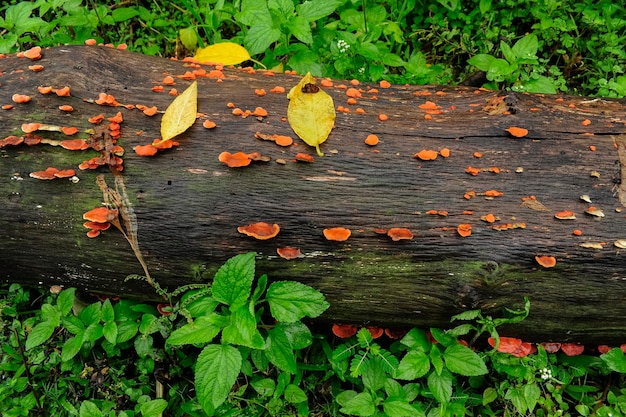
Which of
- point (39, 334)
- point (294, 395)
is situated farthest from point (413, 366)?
point (39, 334)

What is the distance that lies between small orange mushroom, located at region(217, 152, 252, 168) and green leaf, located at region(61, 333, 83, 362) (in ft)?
4.58

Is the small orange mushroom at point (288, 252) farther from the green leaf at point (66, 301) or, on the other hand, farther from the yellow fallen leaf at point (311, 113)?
the green leaf at point (66, 301)

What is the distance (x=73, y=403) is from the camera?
9.53ft

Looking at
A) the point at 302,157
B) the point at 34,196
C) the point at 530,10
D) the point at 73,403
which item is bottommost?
the point at 73,403

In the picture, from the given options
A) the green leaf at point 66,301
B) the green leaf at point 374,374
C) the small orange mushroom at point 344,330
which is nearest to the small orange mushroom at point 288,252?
the small orange mushroom at point 344,330

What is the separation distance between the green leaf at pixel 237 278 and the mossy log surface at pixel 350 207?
78mm

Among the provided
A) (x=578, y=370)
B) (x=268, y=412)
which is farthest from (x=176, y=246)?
(x=578, y=370)

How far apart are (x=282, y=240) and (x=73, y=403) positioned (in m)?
1.71

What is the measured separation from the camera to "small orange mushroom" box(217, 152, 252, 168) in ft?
7.41

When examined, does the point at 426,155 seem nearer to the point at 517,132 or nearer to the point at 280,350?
the point at 517,132

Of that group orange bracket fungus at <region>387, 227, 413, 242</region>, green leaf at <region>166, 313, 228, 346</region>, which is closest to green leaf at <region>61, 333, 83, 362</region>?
green leaf at <region>166, 313, 228, 346</region>

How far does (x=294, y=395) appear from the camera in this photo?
2770 mm

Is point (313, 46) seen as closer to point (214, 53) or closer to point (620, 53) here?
point (214, 53)

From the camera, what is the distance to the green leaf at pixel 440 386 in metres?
2.64
